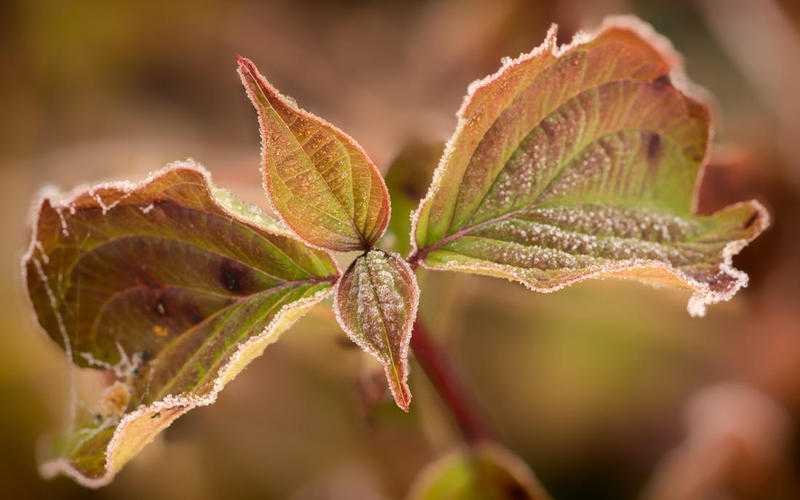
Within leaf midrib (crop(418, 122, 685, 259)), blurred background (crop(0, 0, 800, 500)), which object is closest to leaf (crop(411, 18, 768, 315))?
leaf midrib (crop(418, 122, 685, 259))

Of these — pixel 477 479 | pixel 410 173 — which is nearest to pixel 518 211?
pixel 410 173

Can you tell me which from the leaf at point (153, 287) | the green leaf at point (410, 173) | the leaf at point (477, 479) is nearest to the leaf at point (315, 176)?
the leaf at point (153, 287)

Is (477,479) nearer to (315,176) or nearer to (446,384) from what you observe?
(446,384)

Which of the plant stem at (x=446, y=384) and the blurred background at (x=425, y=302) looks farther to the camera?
the blurred background at (x=425, y=302)

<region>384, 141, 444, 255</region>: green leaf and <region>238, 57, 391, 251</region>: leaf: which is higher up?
<region>238, 57, 391, 251</region>: leaf

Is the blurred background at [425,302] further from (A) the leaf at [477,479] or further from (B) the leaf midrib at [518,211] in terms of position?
(B) the leaf midrib at [518,211]

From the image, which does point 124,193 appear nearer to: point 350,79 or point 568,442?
point 568,442

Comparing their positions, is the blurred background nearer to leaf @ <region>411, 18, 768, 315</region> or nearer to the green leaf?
the green leaf
